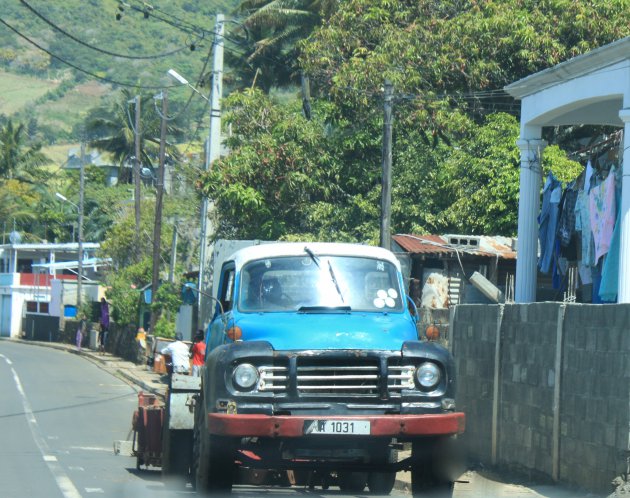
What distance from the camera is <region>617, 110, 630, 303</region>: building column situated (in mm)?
14836

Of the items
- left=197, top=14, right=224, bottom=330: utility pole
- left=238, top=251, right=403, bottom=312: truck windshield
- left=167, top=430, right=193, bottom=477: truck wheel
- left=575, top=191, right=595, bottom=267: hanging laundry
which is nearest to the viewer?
left=238, top=251, right=403, bottom=312: truck windshield

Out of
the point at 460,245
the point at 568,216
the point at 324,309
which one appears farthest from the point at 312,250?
the point at 460,245

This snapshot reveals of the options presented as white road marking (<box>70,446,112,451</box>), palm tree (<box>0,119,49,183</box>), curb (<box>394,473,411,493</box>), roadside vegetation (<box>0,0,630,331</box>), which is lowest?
white road marking (<box>70,446,112,451</box>)

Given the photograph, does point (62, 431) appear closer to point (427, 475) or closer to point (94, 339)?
point (427, 475)

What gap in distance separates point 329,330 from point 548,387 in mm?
3243

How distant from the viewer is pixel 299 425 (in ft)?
30.7

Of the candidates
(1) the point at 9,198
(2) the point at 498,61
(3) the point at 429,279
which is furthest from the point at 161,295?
(1) the point at 9,198

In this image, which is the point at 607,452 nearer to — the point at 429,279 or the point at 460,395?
the point at 460,395

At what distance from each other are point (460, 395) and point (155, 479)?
407 cm

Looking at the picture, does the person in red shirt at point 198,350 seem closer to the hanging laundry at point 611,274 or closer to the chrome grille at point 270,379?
the hanging laundry at point 611,274

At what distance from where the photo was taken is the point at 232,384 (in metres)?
9.58

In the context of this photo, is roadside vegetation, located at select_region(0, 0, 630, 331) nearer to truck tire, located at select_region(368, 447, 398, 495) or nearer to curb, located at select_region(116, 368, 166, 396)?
curb, located at select_region(116, 368, 166, 396)

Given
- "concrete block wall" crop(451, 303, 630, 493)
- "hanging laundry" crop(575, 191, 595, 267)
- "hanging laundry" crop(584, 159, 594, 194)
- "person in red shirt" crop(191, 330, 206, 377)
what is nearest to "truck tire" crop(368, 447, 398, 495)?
"concrete block wall" crop(451, 303, 630, 493)

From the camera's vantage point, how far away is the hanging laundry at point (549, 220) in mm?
19016
